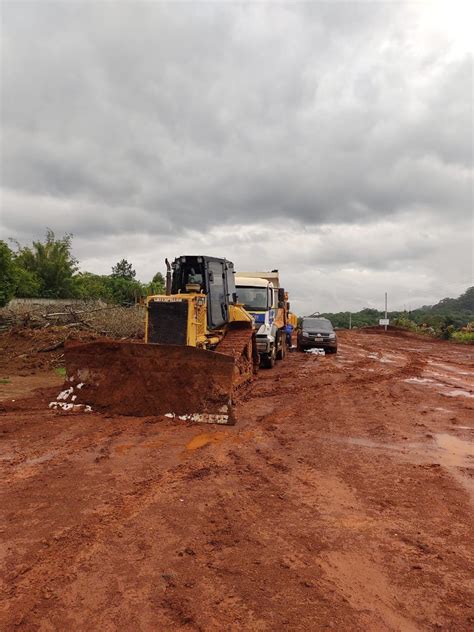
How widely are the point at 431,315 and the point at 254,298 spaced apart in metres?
47.0

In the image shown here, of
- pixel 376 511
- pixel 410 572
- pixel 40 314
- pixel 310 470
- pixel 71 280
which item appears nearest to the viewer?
pixel 410 572

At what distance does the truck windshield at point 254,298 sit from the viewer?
1495cm

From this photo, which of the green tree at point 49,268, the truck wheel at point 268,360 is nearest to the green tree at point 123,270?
the green tree at point 49,268

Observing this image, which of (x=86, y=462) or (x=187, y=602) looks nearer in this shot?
(x=187, y=602)

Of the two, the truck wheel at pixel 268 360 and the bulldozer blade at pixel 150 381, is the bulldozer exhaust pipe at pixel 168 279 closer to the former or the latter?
the bulldozer blade at pixel 150 381

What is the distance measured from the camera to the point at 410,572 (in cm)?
338

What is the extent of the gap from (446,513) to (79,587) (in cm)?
324

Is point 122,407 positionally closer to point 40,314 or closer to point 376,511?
point 376,511

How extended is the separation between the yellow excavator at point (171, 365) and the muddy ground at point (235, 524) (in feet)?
1.45

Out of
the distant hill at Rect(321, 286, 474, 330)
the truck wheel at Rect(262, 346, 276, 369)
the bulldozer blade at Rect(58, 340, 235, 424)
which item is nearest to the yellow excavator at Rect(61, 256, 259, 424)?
the bulldozer blade at Rect(58, 340, 235, 424)

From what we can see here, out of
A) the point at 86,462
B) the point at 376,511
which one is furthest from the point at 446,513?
the point at 86,462

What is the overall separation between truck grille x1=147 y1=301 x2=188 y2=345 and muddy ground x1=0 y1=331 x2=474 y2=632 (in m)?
2.01

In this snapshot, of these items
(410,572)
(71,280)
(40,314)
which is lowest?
(410,572)

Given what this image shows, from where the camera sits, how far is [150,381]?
26.4 feet
